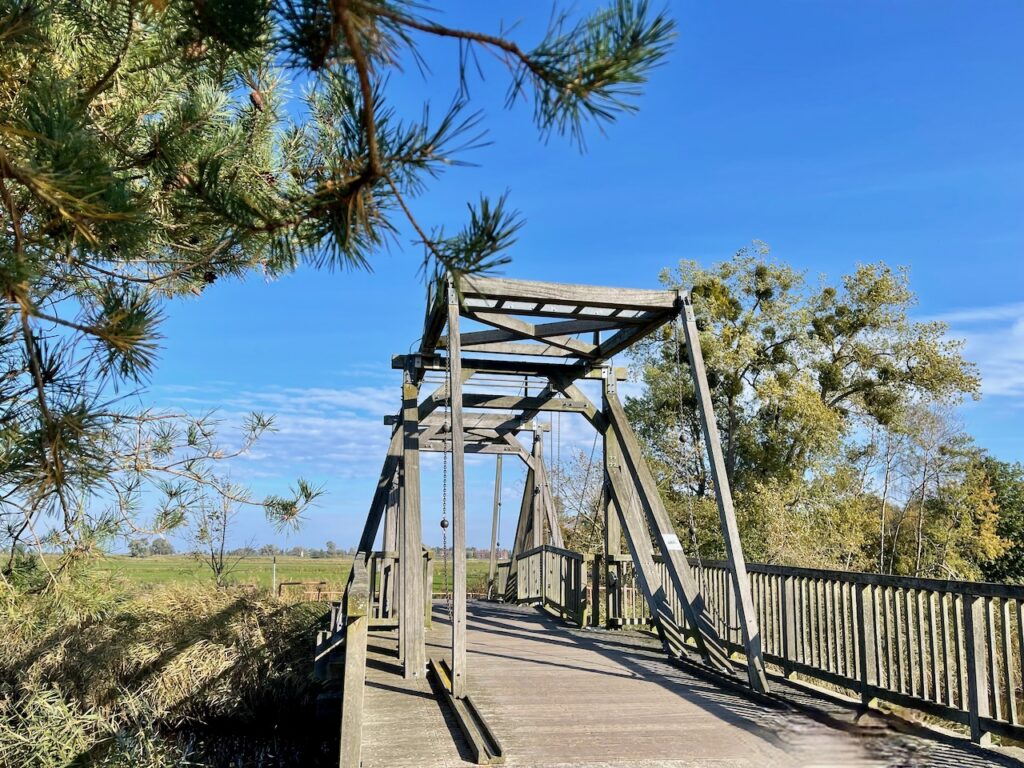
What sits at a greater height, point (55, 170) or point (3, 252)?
point (55, 170)

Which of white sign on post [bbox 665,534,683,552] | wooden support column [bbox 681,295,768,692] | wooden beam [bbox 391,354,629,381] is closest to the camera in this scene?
wooden support column [bbox 681,295,768,692]

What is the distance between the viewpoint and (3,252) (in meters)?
2.79

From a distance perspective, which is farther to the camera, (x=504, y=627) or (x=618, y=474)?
(x=504, y=627)

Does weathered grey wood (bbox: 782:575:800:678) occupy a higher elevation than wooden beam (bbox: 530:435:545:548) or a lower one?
lower

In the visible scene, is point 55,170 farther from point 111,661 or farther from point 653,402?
point 653,402

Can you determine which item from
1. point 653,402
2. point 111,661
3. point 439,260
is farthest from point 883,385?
point 439,260

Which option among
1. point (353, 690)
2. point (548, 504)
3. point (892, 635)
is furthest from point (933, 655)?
point (548, 504)

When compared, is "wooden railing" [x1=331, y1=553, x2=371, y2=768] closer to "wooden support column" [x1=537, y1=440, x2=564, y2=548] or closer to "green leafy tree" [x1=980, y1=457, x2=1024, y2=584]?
"wooden support column" [x1=537, y1=440, x2=564, y2=548]

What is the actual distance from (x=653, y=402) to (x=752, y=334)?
3608 mm

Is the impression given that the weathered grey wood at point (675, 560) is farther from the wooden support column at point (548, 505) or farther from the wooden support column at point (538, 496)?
the wooden support column at point (538, 496)

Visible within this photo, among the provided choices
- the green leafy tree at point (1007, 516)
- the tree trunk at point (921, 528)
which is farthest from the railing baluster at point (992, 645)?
the green leafy tree at point (1007, 516)

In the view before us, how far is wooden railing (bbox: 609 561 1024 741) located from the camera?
436cm

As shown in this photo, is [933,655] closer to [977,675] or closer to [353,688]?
[977,675]

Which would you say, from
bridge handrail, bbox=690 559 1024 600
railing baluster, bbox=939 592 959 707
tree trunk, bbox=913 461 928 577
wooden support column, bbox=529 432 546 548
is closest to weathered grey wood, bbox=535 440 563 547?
wooden support column, bbox=529 432 546 548
